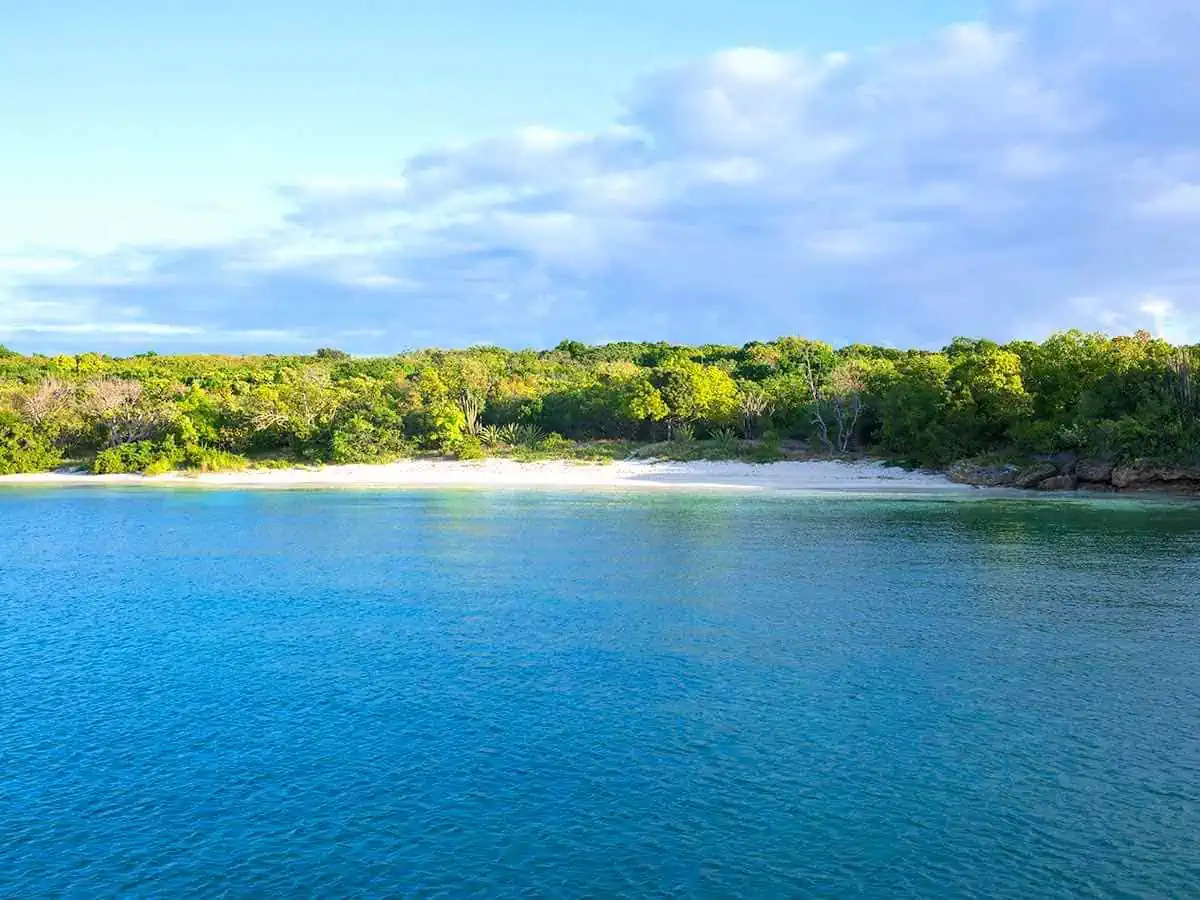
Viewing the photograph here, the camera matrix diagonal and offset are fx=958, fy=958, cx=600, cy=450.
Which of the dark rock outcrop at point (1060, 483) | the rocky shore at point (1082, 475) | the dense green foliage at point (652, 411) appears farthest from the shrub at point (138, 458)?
the dark rock outcrop at point (1060, 483)

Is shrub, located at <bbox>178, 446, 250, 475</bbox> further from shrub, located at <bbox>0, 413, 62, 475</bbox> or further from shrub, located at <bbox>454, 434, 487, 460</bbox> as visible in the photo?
shrub, located at <bbox>454, 434, 487, 460</bbox>

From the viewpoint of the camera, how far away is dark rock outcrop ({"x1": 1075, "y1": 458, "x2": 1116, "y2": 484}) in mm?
43750

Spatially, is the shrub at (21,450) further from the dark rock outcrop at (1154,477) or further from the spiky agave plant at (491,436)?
the dark rock outcrop at (1154,477)

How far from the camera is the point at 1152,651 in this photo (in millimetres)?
16656

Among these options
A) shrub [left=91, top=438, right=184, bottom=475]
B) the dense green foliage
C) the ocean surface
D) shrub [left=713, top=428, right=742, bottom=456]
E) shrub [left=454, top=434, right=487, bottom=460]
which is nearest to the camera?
the ocean surface

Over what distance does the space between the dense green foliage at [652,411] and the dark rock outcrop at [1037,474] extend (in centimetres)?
125

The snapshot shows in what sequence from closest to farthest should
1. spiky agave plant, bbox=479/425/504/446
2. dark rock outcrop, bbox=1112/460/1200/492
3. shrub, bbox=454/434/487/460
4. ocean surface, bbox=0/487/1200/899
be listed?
1. ocean surface, bbox=0/487/1200/899
2. dark rock outcrop, bbox=1112/460/1200/492
3. shrub, bbox=454/434/487/460
4. spiky agave plant, bbox=479/425/504/446

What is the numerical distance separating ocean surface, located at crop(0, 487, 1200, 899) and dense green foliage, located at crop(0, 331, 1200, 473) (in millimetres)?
20687

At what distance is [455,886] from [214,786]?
3.86 metres

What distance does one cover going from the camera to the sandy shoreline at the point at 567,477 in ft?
158

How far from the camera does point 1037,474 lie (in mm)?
44781

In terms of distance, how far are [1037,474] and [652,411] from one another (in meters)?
21.8

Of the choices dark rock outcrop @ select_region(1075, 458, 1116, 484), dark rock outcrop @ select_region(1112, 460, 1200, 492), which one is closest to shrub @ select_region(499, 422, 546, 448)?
dark rock outcrop @ select_region(1075, 458, 1116, 484)

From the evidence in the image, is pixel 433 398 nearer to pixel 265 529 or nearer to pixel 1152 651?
A: pixel 265 529
